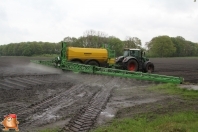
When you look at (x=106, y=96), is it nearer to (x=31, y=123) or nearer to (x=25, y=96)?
(x=25, y=96)

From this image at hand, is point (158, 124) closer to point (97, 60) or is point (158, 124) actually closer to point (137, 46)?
point (97, 60)

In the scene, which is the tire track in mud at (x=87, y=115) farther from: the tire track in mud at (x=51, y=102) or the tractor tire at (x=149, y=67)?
the tractor tire at (x=149, y=67)

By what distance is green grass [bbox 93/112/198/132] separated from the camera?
229 inches

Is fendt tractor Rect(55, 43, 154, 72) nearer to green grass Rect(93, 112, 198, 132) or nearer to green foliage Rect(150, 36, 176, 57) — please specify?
green grass Rect(93, 112, 198, 132)

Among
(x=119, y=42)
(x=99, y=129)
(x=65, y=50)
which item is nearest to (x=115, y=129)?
(x=99, y=129)

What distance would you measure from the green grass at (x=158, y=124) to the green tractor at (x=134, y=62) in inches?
454

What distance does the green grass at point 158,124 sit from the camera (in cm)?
581

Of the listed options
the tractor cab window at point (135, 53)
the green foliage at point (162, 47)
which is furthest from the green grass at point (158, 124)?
the green foliage at point (162, 47)

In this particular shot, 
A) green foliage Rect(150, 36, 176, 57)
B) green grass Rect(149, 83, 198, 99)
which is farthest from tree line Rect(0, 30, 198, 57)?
green grass Rect(149, 83, 198, 99)

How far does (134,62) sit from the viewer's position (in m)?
18.8

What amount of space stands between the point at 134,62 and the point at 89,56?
3638 mm

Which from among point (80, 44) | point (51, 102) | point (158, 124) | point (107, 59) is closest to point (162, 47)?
point (80, 44)

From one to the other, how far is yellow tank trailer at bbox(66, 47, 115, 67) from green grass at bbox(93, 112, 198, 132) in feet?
41.2

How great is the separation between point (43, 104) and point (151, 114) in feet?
12.5
